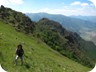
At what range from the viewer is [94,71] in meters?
10.2

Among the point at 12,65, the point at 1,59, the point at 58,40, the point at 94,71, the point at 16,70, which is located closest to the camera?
the point at 94,71

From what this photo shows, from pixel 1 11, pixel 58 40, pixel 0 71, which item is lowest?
pixel 58 40

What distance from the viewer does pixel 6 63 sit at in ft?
62.6

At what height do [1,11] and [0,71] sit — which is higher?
[0,71]

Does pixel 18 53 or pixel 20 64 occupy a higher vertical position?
pixel 18 53

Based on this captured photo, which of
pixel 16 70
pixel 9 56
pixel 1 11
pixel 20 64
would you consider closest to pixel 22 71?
pixel 16 70

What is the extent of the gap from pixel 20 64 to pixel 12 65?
1.53 meters

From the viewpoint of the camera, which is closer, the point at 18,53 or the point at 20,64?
the point at 18,53

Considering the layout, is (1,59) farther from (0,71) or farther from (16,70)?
(0,71)

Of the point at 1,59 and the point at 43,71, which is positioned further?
the point at 1,59

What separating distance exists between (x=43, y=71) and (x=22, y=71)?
1.69 metres

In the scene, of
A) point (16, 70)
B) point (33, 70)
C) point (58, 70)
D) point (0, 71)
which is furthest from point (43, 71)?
point (0, 71)

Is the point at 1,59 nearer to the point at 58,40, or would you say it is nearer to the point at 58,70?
the point at 58,70

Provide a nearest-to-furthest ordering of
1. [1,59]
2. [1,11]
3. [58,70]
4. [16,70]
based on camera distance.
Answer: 1. [16,70]
2. [1,59]
3. [58,70]
4. [1,11]
